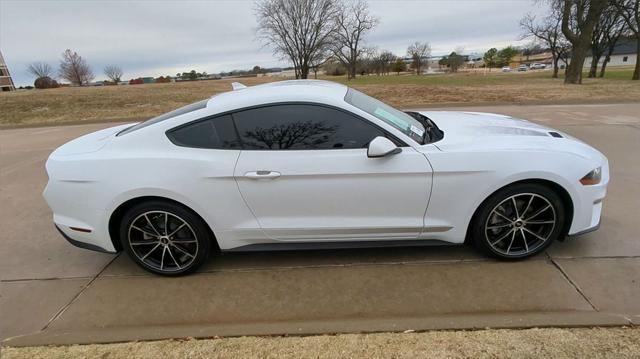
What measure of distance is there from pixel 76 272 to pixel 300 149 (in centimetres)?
227

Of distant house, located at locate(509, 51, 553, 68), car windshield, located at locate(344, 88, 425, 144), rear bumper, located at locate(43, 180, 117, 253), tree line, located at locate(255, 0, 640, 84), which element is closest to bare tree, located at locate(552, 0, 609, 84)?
tree line, located at locate(255, 0, 640, 84)

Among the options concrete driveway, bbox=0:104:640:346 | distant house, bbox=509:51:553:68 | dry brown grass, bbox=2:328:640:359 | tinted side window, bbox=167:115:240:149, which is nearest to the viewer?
dry brown grass, bbox=2:328:640:359

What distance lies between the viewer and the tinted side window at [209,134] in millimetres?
2939

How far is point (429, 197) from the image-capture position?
2875mm

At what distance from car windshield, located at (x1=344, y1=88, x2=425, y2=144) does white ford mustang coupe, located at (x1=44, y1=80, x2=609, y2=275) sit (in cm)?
4

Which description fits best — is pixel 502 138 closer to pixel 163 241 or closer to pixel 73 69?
pixel 163 241

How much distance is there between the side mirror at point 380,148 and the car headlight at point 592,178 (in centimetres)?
147

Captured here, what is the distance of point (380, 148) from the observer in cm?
269

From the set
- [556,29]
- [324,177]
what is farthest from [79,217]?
[556,29]

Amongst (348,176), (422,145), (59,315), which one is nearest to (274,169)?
(348,176)

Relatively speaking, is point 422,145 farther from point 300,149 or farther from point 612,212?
point 612,212

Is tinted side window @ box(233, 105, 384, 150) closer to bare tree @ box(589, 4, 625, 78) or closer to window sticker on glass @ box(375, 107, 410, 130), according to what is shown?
window sticker on glass @ box(375, 107, 410, 130)

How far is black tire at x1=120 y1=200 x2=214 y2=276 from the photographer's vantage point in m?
2.99

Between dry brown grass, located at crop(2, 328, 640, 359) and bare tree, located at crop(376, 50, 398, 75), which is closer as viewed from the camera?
dry brown grass, located at crop(2, 328, 640, 359)
